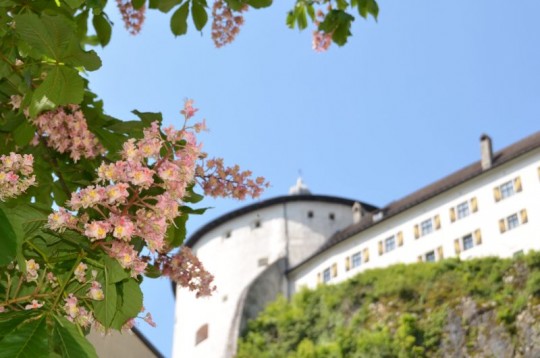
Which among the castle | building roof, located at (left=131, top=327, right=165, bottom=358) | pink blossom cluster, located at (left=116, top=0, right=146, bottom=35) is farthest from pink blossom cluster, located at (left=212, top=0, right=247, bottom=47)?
the castle

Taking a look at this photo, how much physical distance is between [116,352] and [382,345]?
3909 centimetres

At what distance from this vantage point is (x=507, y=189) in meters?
51.2

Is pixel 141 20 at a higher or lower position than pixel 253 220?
lower

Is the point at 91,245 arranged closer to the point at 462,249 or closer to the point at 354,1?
the point at 354,1

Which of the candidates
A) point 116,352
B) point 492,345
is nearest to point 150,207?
point 116,352

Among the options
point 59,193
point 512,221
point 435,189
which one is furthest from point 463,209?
point 59,193

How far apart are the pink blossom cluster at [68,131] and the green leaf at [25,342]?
159 cm

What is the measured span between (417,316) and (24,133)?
150 feet

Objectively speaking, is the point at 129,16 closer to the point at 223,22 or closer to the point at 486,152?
the point at 223,22

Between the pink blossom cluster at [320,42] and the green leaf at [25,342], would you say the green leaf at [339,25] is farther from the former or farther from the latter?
the green leaf at [25,342]

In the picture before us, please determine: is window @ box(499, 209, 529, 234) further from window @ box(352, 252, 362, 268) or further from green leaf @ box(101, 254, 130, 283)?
green leaf @ box(101, 254, 130, 283)

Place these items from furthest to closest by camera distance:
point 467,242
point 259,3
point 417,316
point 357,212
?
point 357,212, point 467,242, point 417,316, point 259,3

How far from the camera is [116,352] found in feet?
28.3

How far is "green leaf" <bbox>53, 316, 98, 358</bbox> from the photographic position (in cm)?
252
